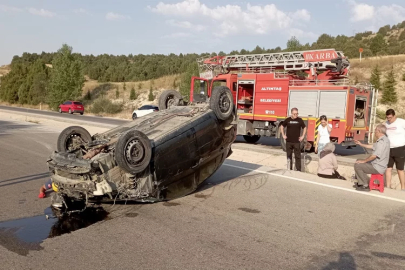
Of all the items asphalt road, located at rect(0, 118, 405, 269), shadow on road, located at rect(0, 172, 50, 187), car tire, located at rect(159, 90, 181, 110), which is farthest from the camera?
car tire, located at rect(159, 90, 181, 110)

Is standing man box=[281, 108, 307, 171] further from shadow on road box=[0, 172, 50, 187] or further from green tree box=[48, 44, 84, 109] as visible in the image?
green tree box=[48, 44, 84, 109]

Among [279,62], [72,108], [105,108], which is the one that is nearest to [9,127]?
[279,62]

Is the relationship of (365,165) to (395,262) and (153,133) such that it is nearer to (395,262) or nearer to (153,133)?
(395,262)

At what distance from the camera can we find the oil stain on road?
4.41 meters

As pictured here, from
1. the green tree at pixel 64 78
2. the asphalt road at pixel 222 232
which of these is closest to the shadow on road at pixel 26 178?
the asphalt road at pixel 222 232

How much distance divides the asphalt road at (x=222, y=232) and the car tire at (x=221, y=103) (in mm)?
1478

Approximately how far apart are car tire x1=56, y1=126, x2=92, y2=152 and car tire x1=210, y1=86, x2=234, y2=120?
2.29 meters

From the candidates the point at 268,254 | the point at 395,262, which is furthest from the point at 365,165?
the point at 268,254

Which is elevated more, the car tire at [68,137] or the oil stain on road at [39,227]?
the car tire at [68,137]

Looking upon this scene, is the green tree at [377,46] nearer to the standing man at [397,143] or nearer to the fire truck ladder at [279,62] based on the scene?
the fire truck ladder at [279,62]

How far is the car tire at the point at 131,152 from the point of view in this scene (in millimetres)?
5180

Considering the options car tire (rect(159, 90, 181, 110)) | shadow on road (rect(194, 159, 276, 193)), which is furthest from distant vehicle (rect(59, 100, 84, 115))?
car tire (rect(159, 90, 181, 110))

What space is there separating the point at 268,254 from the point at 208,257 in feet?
2.27

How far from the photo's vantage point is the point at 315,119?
46.2 ft
